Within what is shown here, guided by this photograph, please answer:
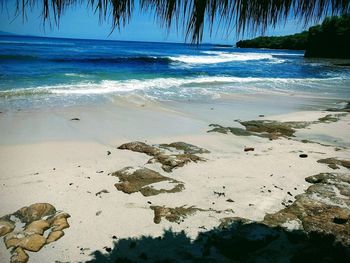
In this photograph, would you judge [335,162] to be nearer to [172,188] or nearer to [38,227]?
[172,188]

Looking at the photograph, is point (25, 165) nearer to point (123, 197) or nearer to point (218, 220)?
point (123, 197)

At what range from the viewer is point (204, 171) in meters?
4.37

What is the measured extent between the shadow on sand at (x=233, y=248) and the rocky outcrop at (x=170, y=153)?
1.56m

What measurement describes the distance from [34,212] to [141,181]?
4.34 feet

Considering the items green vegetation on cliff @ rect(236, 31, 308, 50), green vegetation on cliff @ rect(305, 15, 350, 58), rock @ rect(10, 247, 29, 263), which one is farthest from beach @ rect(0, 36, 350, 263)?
green vegetation on cliff @ rect(236, 31, 308, 50)

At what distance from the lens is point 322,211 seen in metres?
3.32

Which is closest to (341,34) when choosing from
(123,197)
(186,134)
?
(186,134)

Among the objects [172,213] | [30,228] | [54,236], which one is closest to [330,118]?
[172,213]

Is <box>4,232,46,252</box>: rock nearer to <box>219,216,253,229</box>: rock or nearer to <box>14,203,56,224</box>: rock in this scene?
<box>14,203,56,224</box>: rock

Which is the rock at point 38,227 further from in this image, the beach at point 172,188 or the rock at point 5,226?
the rock at point 5,226

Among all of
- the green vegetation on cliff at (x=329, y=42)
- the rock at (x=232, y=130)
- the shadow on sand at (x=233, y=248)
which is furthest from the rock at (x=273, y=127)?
the green vegetation on cliff at (x=329, y=42)

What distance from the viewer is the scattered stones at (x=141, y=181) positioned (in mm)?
3781

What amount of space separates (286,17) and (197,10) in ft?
2.45

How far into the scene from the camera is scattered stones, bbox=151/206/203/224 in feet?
10.6
